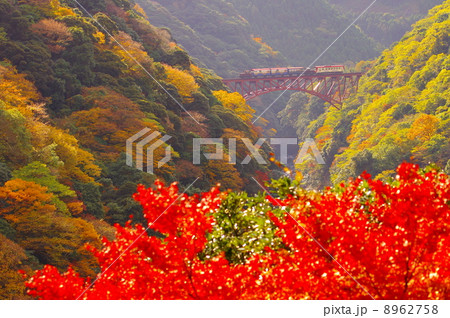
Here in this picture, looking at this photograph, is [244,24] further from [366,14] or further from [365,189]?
[365,189]

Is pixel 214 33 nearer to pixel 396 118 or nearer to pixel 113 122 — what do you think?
pixel 396 118

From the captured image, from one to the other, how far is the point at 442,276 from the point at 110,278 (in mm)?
3802

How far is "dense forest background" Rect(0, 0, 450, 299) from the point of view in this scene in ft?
50.3

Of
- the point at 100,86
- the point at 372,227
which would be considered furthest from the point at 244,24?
the point at 372,227

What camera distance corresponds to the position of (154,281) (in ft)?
19.9

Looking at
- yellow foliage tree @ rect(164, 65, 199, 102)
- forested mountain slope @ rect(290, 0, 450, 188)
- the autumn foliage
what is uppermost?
the autumn foliage

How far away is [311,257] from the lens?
596 cm

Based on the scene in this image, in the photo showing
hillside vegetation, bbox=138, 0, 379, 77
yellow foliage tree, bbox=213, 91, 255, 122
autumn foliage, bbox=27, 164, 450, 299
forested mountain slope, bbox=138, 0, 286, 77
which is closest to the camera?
autumn foliage, bbox=27, 164, 450, 299

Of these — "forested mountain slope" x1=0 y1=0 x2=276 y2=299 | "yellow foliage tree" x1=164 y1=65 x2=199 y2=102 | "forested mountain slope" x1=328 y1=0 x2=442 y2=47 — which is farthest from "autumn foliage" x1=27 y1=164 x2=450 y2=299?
"forested mountain slope" x1=328 y1=0 x2=442 y2=47

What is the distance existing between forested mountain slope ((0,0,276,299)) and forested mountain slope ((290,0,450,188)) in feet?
31.5

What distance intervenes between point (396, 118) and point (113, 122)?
2645 centimetres

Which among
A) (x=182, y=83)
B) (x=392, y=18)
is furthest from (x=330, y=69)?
(x=392, y=18)

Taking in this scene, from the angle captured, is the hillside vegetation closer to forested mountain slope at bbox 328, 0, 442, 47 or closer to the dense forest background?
forested mountain slope at bbox 328, 0, 442, 47

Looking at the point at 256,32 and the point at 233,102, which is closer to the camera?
the point at 233,102
